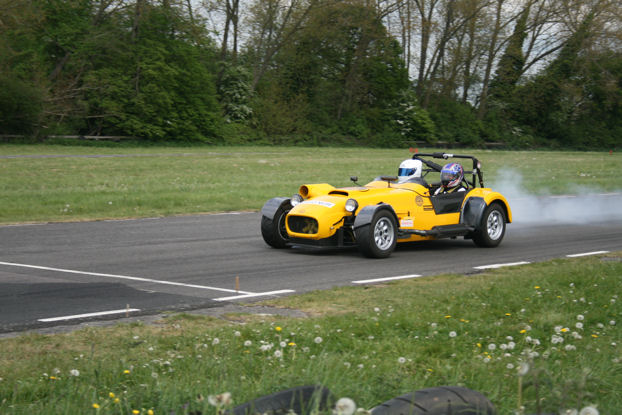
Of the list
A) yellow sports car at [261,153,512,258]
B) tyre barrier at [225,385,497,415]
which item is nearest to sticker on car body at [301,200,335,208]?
yellow sports car at [261,153,512,258]

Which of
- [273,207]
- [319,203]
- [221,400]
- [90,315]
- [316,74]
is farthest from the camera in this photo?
[316,74]

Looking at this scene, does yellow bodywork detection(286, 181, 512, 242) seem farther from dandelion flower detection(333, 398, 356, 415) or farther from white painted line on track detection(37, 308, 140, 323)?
dandelion flower detection(333, 398, 356, 415)

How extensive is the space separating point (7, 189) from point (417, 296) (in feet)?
53.8

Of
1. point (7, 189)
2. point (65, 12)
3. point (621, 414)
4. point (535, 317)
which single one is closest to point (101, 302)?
point (535, 317)

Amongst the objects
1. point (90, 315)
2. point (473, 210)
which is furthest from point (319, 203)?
point (90, 315)

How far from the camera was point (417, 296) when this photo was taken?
8469 millimetres

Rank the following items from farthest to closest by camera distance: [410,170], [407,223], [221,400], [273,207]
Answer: [410,170] → [273,207] → [407,223] → [221,400]

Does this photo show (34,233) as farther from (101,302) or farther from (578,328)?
(578,328)

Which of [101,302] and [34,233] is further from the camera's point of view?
[34,233]

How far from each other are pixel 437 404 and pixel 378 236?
28.3 feet

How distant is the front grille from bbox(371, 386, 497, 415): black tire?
27.5 feet

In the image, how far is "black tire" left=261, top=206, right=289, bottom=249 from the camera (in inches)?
495

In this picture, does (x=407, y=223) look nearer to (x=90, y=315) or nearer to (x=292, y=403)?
(x=90, y=315)

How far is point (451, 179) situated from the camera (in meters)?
13.7
